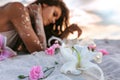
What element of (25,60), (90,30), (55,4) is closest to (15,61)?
(25,60)

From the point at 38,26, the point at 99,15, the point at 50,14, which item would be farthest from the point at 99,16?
the point at 38,26

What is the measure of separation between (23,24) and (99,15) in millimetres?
999

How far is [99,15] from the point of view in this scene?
2.52 metres

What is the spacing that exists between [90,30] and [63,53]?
132 cm

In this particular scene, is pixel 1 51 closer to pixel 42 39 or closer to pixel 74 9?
pixel 42 39

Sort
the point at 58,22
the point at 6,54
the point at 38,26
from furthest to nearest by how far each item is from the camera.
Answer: the point at 58,22
the point at 38,26
the point at 6,54

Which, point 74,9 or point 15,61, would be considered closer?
point 15,61

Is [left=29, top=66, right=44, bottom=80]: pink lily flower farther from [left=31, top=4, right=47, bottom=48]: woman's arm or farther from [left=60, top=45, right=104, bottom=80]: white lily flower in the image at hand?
[left=31, top=4, right=47, bottom=48]: woman's arm

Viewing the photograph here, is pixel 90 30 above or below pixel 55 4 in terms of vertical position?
below

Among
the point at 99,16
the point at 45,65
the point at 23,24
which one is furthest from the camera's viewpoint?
the point at 99,16

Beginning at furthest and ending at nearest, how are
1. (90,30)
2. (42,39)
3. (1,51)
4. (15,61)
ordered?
1. (90,30)
2. (42,39)
3. (1,51)
4. (15,61)

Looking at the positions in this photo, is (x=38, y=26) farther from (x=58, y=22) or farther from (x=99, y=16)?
(x=99, y=16)

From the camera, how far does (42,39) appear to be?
182cm

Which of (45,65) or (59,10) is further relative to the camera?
(59,10)
